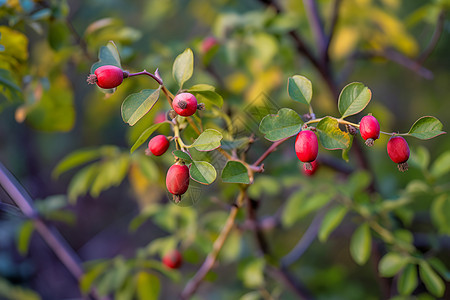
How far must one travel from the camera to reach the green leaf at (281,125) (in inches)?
16.7

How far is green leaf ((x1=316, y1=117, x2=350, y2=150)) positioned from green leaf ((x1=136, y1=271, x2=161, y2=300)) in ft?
2.08

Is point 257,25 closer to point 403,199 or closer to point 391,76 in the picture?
point 403,199

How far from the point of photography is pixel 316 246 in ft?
6.16

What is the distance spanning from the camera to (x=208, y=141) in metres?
0.43

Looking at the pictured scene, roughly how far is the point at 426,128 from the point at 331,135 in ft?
0.33

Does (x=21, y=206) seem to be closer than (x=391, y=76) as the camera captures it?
Yes

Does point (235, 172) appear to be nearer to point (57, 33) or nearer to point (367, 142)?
point (367, 142)

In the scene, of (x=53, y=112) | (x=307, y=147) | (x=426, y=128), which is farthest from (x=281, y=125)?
(x=53, y=112)

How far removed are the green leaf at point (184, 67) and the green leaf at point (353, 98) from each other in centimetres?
18

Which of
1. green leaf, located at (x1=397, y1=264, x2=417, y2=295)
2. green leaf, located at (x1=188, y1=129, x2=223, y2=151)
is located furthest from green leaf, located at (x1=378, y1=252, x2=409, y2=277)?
green leaf, located at (x1=188, y1=129, x2=223, y2=151)

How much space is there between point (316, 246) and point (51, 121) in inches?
54.0

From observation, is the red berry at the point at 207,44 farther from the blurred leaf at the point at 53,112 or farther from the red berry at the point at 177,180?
the red berry at the point at 177,180

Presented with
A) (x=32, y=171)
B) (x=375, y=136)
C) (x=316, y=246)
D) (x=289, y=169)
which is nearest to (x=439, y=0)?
(x=289, y=169)

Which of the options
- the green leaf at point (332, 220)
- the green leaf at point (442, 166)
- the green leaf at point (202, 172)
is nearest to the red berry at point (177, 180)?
the green leaf at point (202, 172)
